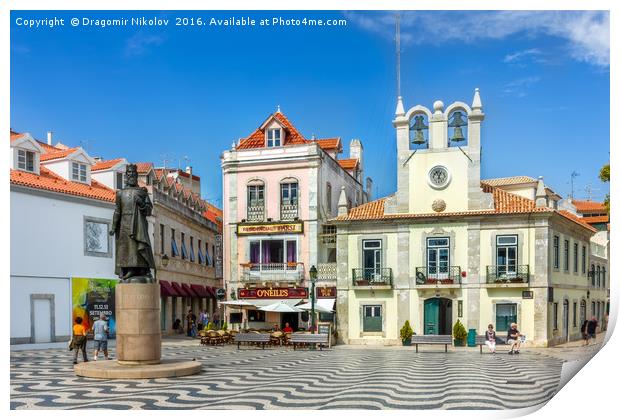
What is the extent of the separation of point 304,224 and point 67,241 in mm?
9109

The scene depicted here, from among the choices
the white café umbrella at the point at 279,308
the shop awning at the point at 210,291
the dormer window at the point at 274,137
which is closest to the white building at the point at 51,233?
the dormer window at the point at 274,137

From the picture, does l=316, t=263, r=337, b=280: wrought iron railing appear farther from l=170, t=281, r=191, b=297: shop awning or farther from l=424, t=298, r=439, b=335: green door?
l=170, t=281, r=191, b=297: shop awning

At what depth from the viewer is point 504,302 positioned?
21.5 meters

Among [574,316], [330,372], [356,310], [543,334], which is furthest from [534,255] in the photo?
[330,372]

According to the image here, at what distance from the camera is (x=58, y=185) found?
16391 mm

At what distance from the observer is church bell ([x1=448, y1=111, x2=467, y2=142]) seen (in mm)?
18984

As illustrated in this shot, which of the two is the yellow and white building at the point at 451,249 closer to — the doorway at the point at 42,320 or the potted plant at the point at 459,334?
the potted plant at the point at 459,334

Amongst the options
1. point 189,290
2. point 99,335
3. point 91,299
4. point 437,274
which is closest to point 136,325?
point 99,335

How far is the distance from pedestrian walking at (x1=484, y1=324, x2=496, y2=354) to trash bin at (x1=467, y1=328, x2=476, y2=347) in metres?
0.91

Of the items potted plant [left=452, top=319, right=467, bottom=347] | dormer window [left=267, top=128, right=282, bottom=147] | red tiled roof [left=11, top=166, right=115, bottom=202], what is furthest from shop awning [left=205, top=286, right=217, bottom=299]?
potted plant [left=452, top=319, right=467, bottom=347]

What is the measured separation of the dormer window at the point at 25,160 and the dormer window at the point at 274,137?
24.9ft

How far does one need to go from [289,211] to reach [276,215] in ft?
1.56

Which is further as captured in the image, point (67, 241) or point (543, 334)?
point (543, 334)
